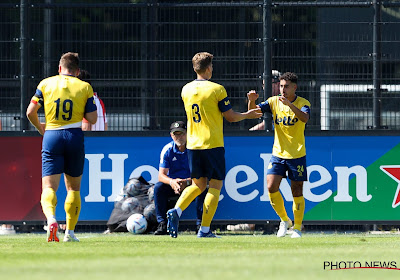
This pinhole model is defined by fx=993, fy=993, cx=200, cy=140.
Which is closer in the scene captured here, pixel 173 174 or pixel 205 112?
pixel 205 112

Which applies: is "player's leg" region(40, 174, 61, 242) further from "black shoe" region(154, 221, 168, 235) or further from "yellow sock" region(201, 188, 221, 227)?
"black shoe" region(154, 221, 168, 235)

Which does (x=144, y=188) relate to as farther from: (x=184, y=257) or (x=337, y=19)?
(x=184, y=257)

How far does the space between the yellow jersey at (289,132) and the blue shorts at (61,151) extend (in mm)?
2656

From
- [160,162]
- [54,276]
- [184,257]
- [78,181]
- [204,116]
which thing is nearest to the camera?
[54,276]

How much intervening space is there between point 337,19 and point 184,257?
6017 millimetres

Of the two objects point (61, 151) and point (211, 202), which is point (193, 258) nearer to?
point (61, 151)

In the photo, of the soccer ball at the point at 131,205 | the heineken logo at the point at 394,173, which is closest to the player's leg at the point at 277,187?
the heineken logo at the point at 394,173

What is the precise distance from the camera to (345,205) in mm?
12984

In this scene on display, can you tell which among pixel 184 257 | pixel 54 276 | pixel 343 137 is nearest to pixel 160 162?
pixel 343 137

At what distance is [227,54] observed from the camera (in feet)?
43.4

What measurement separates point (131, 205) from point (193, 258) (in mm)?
4893

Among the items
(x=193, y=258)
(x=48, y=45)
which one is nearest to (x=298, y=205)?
(x=193, y=258)

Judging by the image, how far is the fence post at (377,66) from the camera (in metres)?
13.2

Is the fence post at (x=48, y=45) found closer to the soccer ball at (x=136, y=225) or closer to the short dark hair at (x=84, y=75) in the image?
the short dark hair at (x=84, y=75)
